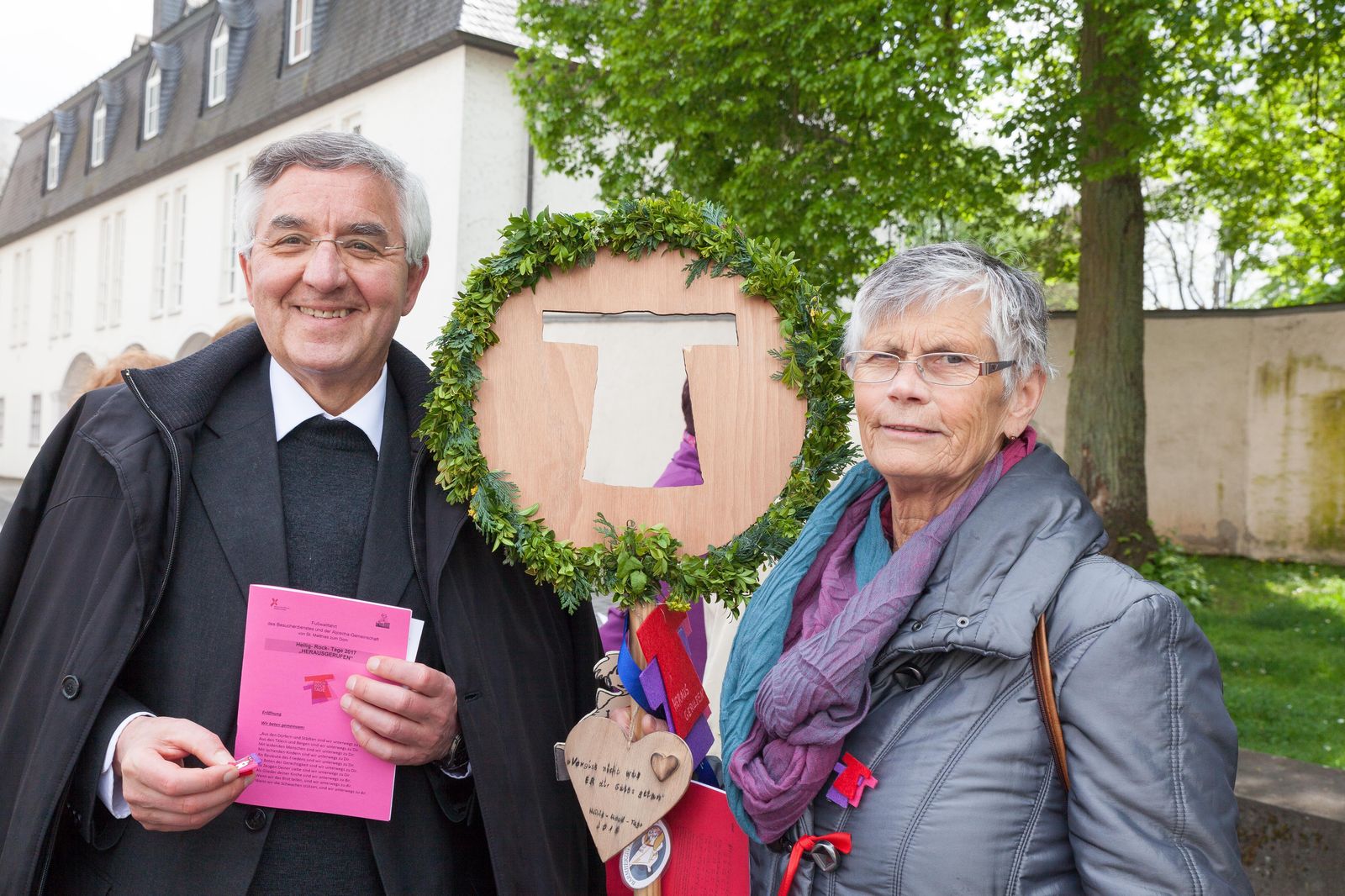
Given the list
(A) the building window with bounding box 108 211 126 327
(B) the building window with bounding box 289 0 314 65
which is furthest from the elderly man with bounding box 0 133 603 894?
(A) the building window with bounding box 108 211 126 327

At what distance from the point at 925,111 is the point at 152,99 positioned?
20.6m

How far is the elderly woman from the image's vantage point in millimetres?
1560

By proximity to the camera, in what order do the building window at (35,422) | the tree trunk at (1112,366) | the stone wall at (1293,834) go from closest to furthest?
the stone wall at (1293,834), the tree trunk at (1112,366), the building window at (35,422)

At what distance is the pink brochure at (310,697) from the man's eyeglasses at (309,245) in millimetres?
697

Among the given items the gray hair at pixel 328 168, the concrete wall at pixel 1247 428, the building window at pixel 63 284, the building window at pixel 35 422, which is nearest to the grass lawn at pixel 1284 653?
the concrete wall at pixel 1247 428

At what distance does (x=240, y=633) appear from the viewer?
1992 millimetres

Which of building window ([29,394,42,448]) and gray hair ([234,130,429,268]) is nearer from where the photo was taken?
gray hair ([234,130,429,268])

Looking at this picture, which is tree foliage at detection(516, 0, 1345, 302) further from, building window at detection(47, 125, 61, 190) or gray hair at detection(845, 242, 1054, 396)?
building window at detection(47, 125, 61, 190)

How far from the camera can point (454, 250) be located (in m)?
13.5

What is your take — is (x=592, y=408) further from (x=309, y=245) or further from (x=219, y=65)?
(x=219, y=65)

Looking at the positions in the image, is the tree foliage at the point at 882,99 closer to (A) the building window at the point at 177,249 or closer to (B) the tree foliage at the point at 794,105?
(B) the tree foliage at the point at 794,105

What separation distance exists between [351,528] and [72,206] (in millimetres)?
27249

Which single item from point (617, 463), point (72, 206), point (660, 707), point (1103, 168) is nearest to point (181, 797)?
point (660, 707)

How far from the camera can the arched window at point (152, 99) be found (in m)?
22.5
